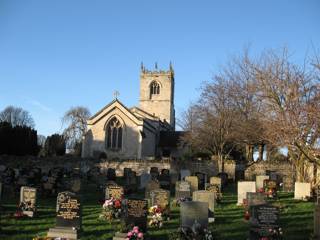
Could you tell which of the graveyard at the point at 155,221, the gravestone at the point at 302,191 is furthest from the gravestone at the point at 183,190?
the gravestone at the point at 302,191

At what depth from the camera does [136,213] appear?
42.6ft

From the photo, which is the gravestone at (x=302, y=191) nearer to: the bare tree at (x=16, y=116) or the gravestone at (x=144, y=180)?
the gravestone at (x=144, y=180)

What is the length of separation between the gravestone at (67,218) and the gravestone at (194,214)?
289 centimetres

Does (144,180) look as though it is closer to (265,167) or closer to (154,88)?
(265,167)

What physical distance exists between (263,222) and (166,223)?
380 centimetres

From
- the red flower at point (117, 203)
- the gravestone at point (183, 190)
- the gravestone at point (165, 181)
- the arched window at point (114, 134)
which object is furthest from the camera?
the arched window at point (114, 134)

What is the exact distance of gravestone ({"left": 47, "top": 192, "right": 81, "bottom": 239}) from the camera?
12502 millimetres

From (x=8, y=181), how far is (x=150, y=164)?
17.6 metres

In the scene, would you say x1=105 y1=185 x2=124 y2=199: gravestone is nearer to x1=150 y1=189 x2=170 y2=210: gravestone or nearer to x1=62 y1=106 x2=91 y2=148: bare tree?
x1=150 y1=189 x2=170 y2=210: gravestone

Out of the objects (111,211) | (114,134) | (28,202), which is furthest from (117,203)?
(114,134)

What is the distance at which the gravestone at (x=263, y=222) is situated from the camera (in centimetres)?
1160

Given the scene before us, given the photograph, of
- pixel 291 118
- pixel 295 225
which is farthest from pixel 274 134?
pixel 295 225

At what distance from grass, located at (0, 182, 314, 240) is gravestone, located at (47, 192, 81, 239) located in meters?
0.36

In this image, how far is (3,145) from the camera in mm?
53406
